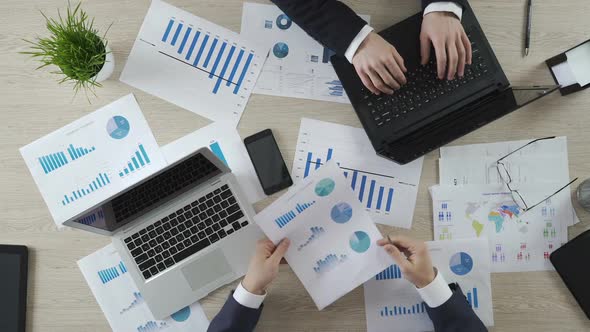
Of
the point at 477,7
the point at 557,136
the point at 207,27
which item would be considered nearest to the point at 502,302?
the point at 557,136

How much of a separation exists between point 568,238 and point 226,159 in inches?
30.4

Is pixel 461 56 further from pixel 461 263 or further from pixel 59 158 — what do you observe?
pixel 59 158

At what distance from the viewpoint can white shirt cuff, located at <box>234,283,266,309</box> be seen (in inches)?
41.0

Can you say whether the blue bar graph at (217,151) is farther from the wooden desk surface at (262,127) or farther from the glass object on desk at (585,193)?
the glass object on desk at (585,193)

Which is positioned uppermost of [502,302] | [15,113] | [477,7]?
[477,7]

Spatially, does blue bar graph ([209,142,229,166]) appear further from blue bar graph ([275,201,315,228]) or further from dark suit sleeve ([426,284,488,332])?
dark suit sleeve ([426,284,488,332])

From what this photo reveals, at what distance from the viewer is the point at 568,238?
1.09 metres

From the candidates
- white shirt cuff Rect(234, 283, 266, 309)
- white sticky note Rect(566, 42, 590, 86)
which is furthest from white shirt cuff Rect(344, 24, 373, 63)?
white shirt cuff Rect(234, 283, 266, 309)

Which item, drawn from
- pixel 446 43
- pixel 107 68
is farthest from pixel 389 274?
pixel 107 68

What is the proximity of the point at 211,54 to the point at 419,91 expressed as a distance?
47 cm

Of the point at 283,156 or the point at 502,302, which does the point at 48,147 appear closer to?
the point at 283,156

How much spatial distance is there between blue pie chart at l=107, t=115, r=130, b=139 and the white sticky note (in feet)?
3.24

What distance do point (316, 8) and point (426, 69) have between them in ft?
0.88

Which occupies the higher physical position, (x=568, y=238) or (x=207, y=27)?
(x=207, y=27)
